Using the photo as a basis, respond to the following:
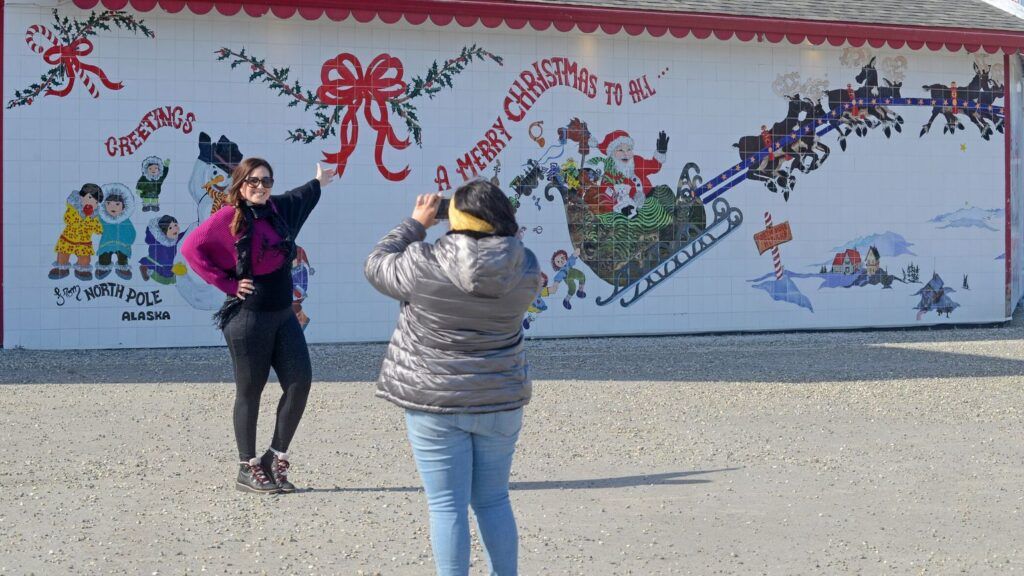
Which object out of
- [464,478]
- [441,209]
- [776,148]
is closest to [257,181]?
[441,209]

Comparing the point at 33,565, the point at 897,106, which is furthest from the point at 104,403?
the point at 897,106

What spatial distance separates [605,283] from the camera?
44.4 feet

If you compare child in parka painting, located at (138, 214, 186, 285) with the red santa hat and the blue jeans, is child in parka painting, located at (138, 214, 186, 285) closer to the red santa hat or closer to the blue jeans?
the red santa hat

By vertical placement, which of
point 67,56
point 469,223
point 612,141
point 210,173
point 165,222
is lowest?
point 165,222

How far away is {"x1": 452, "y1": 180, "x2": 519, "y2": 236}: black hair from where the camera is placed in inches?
162

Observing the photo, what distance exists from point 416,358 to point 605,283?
31.0 feet

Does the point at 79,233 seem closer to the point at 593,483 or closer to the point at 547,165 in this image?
the point at 547,165

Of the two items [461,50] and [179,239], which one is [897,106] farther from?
[179,239]

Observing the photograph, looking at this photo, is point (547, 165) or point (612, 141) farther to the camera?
point (612, 141)

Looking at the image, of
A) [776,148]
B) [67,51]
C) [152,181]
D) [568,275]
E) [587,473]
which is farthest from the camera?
[776,148]

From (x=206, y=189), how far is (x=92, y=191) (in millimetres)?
1082

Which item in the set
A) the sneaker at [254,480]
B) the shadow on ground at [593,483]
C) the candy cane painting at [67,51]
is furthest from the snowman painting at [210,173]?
the shadow on ground at [593,483]

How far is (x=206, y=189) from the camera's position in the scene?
40.4 feet

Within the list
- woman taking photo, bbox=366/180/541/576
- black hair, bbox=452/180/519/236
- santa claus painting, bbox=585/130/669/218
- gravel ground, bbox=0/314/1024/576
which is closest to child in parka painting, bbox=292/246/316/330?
gravel ground, bbox=0/314/1024/576
